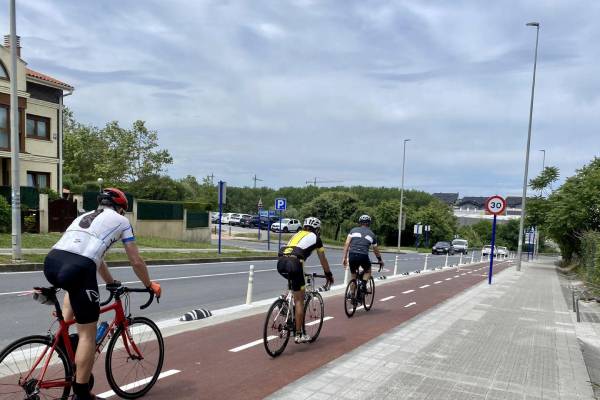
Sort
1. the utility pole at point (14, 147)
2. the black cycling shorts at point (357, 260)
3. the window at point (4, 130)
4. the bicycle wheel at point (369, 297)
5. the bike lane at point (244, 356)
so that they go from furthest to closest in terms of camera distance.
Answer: the window at point (4, 130)
the utility pole at point (14, 147)
the bicycle wheel at point (369, 297)
the black cycling shorts at point (357, 260)
the bike lane at point (244, 356)

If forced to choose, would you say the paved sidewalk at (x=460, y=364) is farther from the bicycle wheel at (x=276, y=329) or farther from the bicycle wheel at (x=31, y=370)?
the bicycle wheel at (x=31, y=370)

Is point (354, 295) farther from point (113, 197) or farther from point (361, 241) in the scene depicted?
point (113, 197)

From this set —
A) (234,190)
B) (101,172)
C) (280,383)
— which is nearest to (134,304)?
(280,383)

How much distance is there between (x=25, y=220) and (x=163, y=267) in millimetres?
7673

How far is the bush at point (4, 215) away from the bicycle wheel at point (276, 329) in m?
17.2

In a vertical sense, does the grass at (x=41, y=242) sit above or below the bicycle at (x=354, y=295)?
below

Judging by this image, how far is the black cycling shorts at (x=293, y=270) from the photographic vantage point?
6094 millimetres

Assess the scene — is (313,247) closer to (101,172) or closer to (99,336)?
(99,336)

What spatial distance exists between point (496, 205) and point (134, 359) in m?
13.4

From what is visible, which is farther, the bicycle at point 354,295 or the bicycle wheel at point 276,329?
the bicycle at point 354,295

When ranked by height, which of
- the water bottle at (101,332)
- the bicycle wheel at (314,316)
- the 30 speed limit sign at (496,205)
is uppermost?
the 30 speed limit sign at (496,205)

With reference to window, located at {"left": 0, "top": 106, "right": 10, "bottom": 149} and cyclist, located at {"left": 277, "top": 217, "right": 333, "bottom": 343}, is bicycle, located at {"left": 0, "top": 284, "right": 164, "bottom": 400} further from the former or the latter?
window, located at {"left": 0, "top": 106, "right": 10, "bottom": 149}

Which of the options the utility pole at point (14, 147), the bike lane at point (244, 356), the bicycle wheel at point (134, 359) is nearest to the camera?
the bicycle wheel at point (134, 359)

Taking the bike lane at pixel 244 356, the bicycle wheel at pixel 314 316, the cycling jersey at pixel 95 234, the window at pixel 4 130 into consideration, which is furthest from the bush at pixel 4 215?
the cycling jersey at pixel 95 234
